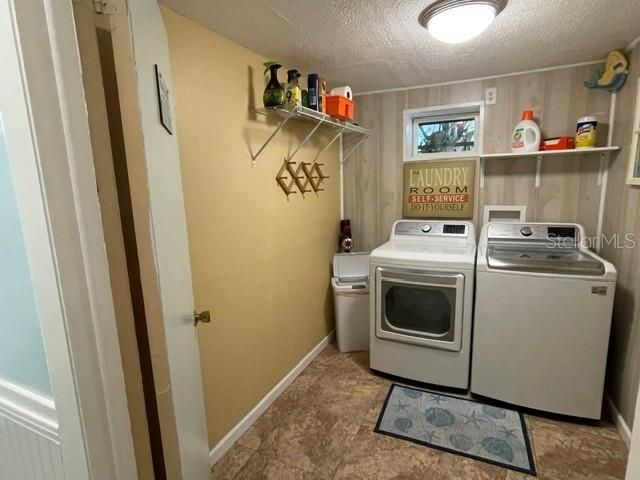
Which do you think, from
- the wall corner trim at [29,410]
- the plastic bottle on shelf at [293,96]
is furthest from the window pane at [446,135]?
the wall corner trim at [29,410]

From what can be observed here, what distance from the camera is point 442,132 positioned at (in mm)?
2801

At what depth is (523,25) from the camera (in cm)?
166

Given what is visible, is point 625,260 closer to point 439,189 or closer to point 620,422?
point 620,422

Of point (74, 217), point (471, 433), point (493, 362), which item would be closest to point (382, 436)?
point (471, 433)

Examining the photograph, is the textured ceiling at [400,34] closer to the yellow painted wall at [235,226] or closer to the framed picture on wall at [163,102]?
the yellow painted wall at [235,226]

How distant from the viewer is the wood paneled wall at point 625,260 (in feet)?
5.91

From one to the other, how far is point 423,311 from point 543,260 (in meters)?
0.77

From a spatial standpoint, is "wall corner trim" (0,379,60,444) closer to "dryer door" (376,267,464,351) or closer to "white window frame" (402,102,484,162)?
"dryer door" (376,267,464,351)

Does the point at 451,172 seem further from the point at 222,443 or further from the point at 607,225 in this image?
the point at 222,443

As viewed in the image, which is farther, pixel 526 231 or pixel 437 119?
pixel 437 119

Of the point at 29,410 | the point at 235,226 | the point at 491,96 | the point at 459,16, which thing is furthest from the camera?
the point at 491,96

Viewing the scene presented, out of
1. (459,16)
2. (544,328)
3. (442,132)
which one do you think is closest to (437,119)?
(442,132)

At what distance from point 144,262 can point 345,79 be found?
7.05ft

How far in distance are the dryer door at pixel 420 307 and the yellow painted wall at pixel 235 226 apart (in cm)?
63
